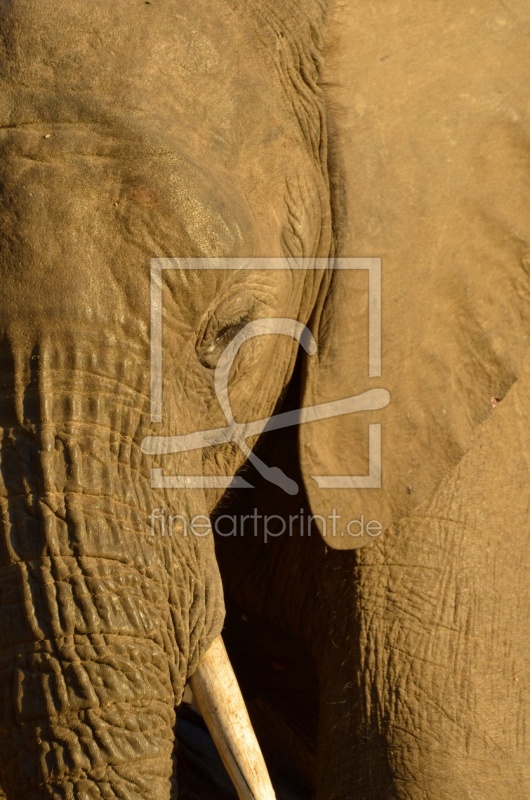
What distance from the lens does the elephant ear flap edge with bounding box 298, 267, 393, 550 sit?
10.9 ft

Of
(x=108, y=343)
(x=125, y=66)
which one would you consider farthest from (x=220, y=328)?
(x=125, y=66)

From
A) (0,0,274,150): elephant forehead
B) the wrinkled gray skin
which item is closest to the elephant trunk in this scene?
the wrinkled gray skin

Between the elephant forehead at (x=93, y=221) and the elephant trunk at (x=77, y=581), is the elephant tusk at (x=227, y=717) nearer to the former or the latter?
the elephant trunk at (x=77, y=581)

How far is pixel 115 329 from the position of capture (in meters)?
2.87

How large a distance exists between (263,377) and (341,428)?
7.9 inches

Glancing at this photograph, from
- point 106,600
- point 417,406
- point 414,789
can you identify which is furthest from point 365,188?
point 414,789

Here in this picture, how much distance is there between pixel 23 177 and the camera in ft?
9.44

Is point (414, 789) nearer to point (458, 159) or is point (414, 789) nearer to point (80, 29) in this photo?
point (458, 159)

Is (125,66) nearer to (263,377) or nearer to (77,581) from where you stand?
(263,377)

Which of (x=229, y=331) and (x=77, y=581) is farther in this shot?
(x=229, y=331)

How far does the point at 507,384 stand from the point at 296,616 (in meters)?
0.79

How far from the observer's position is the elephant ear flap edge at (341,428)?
3320 mm

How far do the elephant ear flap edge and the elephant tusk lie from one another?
37 centimetres

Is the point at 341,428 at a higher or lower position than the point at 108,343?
lower
